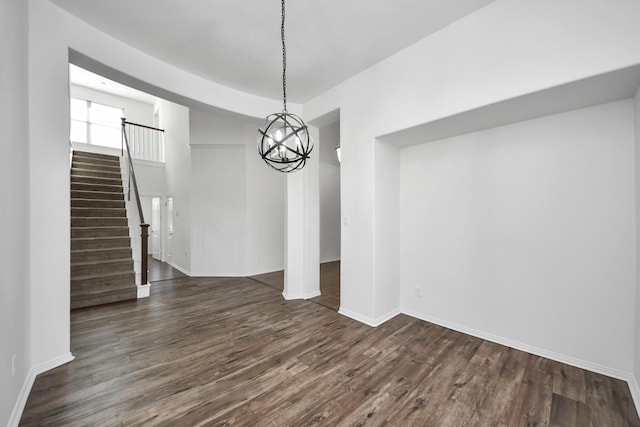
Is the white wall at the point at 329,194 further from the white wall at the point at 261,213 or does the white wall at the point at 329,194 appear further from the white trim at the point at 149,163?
the white trim at the point at 149,163

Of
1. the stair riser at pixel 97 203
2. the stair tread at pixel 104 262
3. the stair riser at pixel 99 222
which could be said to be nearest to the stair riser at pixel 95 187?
the stair riser at pixel 97 203

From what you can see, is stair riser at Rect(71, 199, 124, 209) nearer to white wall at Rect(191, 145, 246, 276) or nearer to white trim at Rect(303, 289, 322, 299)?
white wall at Rect(191, 145, 246, 276)

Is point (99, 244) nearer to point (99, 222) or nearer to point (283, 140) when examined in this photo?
point (99, 222)

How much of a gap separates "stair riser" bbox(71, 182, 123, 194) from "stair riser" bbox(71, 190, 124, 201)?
0.21m

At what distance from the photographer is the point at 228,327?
3129 mm

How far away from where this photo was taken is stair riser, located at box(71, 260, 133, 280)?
13.3 feet

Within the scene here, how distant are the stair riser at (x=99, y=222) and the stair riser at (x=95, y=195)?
2.76ft

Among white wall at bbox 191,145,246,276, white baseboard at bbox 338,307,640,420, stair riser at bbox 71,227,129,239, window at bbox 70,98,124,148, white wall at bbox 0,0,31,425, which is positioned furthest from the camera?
window at bbox 70,98,124,148

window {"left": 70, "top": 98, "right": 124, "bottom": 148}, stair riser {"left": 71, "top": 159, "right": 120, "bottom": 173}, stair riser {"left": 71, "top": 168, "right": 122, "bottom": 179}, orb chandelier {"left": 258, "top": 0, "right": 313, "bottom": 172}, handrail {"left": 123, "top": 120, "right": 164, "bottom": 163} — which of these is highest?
window {"left": 70, "top": 98, "right": 124, "bottom": 148}

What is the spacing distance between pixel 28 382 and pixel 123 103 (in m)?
9.92

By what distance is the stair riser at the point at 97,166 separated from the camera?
6230 millimetres

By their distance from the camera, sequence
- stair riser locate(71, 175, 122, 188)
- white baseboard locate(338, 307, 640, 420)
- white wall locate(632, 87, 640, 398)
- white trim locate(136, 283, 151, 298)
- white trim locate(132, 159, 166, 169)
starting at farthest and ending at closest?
white trim locate(132, 159, 166, 169) → stair riser locate(71, 175, 122, 188) → white trim locate(136, 283, 151, 298) → white baseboard locate(338, 307, 640, 420) → white wall locate(632, 87, 640, 398)

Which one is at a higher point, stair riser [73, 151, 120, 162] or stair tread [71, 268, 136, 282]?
stair riser [73, 151, 120, 162]

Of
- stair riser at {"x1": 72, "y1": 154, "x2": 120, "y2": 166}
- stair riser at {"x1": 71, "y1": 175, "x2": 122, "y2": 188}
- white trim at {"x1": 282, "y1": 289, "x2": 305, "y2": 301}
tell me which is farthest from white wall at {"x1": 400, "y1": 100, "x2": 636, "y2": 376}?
stair riser at {"x1": 72, "y1": 154, "x2": 120, "y2": 166}
